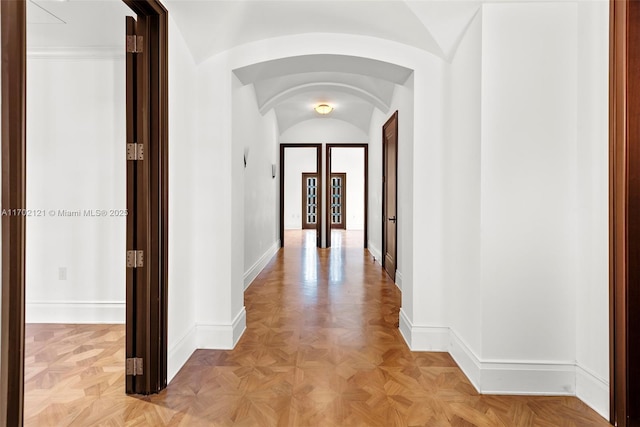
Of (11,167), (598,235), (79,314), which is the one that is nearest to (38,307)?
(79,314)

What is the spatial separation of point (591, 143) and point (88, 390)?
3.49m

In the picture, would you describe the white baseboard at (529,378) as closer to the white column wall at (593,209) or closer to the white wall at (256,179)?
the white column wall at (593,209)

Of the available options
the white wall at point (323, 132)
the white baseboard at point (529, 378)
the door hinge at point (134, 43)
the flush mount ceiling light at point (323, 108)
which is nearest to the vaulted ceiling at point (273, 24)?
the door hinge at point (134, 43)

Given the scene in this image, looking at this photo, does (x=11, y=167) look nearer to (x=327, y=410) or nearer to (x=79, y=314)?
(x=327, y=410)

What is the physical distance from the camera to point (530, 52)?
220cm

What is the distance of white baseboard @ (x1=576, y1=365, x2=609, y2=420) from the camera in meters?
1.96

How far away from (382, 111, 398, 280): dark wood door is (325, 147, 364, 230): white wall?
8.26 metres

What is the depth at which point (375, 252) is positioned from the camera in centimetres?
720

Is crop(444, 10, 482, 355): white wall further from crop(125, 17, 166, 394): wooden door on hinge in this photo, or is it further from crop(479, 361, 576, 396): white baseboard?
crop(125, 17, 166, 394): wooden door on hinge

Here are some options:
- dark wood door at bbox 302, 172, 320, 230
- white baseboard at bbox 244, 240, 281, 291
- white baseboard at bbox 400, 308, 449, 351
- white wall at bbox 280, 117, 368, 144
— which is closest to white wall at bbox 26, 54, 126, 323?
white baseboard at bbox 244, 240, 281, 291

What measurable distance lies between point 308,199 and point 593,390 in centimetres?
1286

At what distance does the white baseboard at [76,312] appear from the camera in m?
3.47

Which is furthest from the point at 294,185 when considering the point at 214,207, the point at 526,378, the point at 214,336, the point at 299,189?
the point at 526,378

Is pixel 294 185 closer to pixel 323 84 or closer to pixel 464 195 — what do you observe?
pixel 323 84
